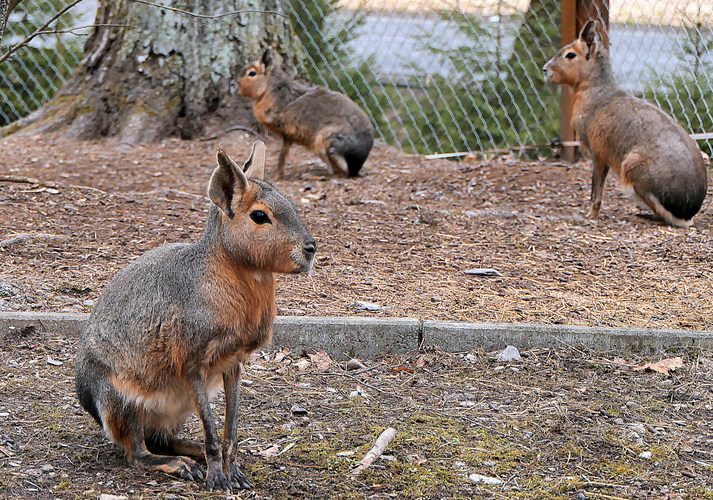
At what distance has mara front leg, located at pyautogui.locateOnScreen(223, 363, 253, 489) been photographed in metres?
2.91

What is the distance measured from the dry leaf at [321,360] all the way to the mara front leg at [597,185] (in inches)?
129

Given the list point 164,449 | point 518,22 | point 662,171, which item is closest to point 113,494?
point 164,449

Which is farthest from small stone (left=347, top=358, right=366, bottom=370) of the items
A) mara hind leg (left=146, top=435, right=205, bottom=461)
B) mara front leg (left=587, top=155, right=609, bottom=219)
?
mara front leg (left=587, top=155, right=609, bottom=219)

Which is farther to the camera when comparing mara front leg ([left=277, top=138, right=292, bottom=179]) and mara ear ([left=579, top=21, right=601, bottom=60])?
mara front leg ([left=277, top=138, right=292, bottom=179])

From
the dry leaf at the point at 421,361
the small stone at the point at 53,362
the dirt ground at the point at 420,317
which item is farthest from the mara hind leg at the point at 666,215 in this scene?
the small stone at the point at 53,362

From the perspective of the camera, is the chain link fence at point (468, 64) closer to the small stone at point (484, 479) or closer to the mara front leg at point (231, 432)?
the small stone at point (484, 479)

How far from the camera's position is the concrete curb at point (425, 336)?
406cm

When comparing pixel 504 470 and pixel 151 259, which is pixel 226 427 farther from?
pixel 504 470

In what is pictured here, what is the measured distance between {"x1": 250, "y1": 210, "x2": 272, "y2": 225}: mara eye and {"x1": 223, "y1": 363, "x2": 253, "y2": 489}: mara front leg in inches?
18.2

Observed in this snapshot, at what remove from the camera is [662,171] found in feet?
21.9

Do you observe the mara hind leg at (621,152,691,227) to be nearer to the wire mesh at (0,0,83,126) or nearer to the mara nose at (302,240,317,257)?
the mara nose at (302,240,317,257)

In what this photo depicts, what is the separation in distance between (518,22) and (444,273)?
4941 millimetres

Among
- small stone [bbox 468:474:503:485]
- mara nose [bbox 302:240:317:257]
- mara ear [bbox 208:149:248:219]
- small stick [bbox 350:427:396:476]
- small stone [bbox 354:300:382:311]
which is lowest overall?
small stone [bbox 354:300:382:311]

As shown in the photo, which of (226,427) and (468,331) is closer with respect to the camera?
(226,427)
